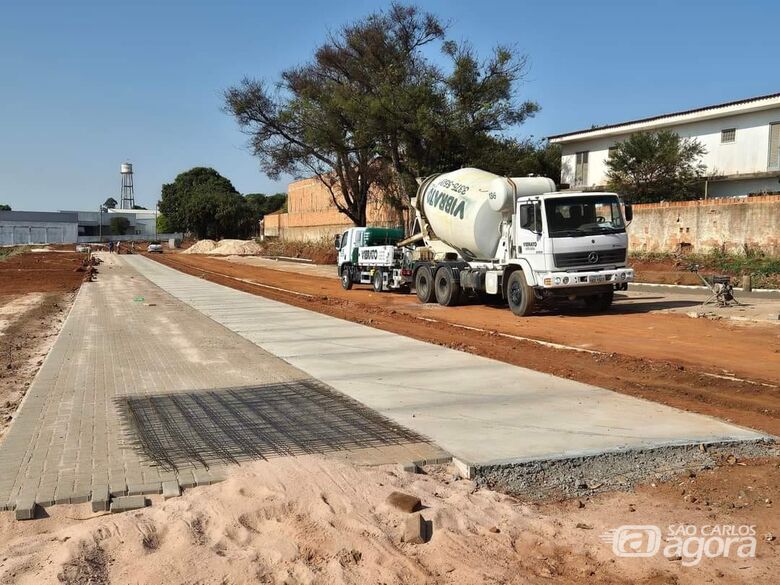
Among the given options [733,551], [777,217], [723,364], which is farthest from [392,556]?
[777,217]

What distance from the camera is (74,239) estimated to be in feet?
436

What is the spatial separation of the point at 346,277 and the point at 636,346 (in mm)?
17871

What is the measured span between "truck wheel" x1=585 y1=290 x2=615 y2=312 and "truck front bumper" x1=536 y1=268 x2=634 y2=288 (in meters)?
1.24

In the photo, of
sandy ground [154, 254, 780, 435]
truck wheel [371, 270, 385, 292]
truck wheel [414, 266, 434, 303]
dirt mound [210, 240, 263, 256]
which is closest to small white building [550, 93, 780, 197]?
sandy ground [154, 254, 780, 435]

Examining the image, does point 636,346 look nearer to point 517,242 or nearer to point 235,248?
point 517,242

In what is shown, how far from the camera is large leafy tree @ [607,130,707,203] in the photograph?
3347 centimetres

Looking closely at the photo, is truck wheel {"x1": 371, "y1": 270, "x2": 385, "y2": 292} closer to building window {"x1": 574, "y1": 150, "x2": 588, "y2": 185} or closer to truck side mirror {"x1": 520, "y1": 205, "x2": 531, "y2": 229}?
truck side mirror {"x1": 520, "y1": 205, "x2": 531, "y2": 229}

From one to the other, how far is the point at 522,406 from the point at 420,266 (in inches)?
608

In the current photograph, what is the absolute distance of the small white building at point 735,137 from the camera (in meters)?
31.9

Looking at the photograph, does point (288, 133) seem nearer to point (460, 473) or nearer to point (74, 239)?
point (460, 473)

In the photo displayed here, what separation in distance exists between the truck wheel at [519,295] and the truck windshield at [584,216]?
1581 millimetres

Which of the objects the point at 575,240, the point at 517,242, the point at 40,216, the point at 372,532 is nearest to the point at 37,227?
the point at 40,216

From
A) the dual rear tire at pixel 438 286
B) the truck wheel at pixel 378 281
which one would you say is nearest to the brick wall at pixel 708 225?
the truck wheel at pixel 378 281

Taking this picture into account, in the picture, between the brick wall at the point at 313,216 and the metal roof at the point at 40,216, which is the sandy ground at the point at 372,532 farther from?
the metal roof at the point at 40,216
